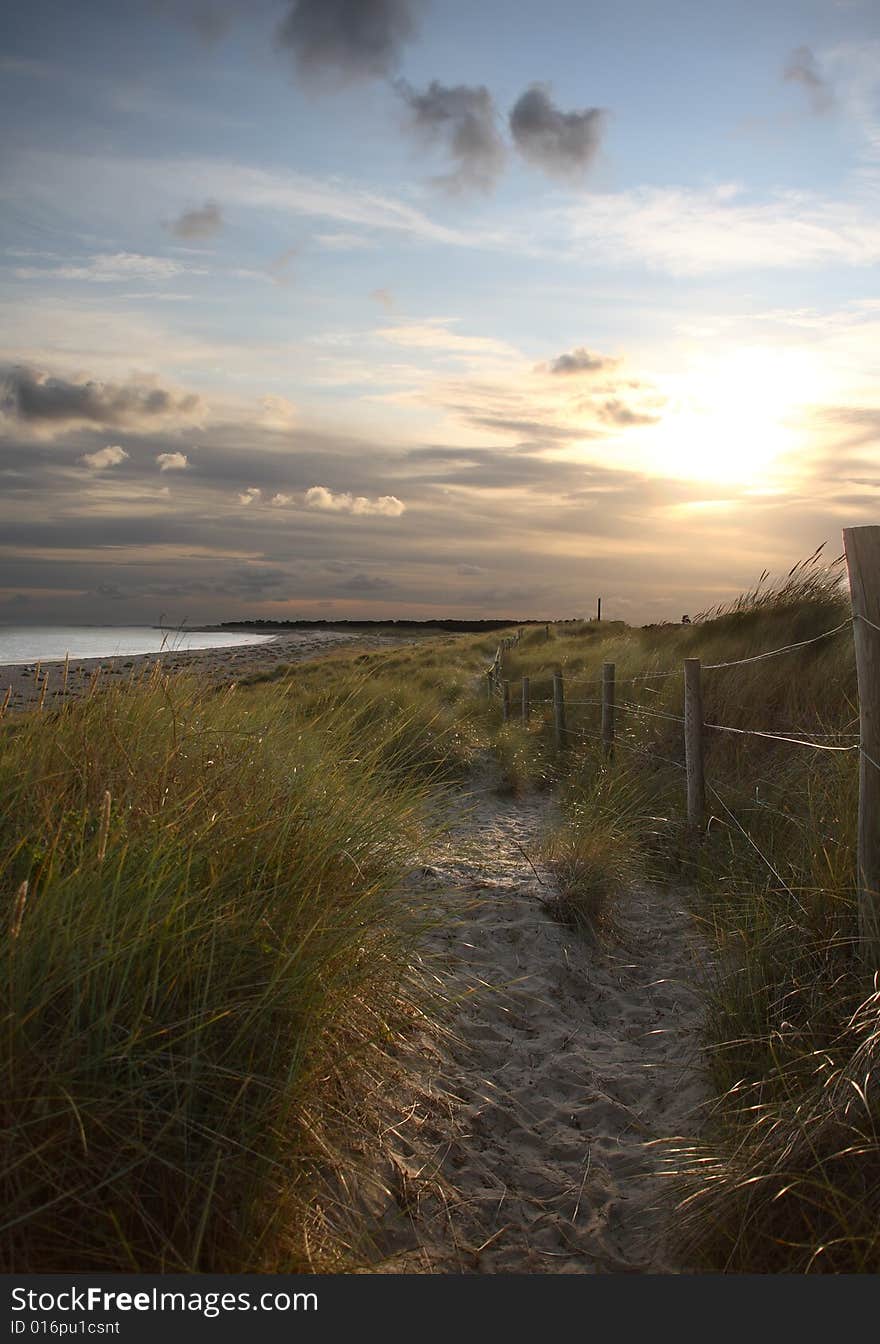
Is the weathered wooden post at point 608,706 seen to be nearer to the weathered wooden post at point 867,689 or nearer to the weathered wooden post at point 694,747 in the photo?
the weathered wooden post at point 694,747

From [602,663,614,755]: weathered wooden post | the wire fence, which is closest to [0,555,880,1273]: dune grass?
the wire fence

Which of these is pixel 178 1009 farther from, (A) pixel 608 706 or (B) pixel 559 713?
(B) pixel 559 713

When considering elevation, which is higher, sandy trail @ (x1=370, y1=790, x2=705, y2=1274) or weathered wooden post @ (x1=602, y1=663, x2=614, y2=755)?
weathered wooden post @ (x1=602, y1=663, x2=614, y2=755)

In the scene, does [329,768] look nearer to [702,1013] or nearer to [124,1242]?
[702,1013]

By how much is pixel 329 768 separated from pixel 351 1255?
293 cm

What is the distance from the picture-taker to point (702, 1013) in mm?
4344

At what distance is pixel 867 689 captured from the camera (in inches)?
157

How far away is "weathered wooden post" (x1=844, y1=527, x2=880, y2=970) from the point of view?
12.7 ft

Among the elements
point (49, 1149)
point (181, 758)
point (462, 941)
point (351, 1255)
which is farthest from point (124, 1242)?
point (462, 941)

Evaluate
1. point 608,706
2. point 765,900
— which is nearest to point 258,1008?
point 765,900

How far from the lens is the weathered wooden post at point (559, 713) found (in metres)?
10.9

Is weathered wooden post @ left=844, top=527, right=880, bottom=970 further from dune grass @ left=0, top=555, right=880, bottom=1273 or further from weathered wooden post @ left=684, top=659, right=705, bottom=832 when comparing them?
weathered wooden post @ left=684, top=659, right=705, bottom=832

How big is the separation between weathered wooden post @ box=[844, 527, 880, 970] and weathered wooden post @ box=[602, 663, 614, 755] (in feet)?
17.0

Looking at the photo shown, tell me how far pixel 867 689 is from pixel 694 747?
9.29 feet
